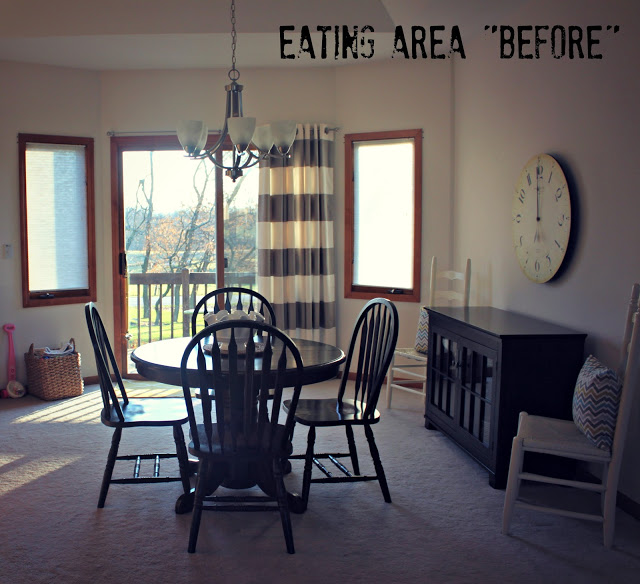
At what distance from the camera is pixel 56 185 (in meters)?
5.31

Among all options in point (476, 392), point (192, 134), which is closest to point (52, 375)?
point (192, 134)

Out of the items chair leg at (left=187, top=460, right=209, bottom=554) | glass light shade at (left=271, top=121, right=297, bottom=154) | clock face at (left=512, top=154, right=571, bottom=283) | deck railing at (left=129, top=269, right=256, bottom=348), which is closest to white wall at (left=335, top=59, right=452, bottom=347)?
clock face at (left=512, top=154, right=571, bottom=283)

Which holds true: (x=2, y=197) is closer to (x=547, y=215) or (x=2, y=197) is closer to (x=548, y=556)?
(x=547, y=215)

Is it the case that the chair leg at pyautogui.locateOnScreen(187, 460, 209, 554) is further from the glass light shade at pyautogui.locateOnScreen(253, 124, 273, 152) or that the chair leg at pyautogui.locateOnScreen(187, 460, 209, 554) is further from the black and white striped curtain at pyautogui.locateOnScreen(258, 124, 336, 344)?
the black and white striped curtain at pyautogui.locateOnScreen(258, 124, 336, 344)

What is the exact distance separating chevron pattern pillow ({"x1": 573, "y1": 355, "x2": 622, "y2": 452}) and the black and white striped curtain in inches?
115

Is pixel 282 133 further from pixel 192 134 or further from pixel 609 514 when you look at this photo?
pixel 609 514

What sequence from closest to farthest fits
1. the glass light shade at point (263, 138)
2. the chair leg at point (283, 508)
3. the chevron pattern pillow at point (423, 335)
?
the chair leg at point (283, 508) → the glass light shade at point (263, 138) → the chevron pattern pillow at point (423, 335)

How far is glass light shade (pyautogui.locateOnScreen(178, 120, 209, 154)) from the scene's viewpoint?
317 cm

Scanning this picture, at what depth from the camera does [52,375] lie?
501 cm

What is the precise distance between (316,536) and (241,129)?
1762mm

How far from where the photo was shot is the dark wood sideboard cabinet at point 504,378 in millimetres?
3180

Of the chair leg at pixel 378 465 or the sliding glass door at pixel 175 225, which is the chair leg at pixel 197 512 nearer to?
the chair leg at pixel 378 465

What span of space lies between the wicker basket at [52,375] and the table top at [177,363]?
2.02m

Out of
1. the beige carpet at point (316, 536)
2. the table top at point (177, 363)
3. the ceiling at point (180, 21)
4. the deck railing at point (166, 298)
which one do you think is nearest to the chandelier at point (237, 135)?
the table top at point (177, 363)
